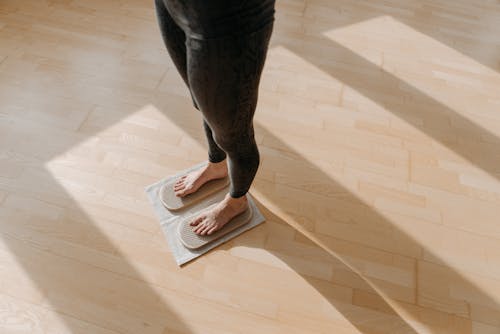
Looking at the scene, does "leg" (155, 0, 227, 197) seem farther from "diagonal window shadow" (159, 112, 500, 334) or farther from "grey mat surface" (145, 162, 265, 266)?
"diagonal window shadow" (159, 112, 500, 334)

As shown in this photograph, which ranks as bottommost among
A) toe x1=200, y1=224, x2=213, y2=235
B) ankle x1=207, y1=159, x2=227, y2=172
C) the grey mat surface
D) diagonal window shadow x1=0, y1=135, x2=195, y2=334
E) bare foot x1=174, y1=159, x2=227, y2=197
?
diagonal window shadow x1=0, y1=135, x2=195, y2=334

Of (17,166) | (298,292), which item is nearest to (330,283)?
(298,292)

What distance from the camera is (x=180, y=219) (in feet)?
4.64

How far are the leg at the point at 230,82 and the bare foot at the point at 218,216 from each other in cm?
30

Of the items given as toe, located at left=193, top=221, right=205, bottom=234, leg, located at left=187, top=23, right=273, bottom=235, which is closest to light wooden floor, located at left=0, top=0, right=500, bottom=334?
toe, located at left=193, top=221, right=205, bottom=234

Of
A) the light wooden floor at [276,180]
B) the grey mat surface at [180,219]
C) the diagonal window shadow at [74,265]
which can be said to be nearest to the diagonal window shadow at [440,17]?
the light wooden floor at [276,180]

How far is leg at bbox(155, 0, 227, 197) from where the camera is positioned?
0.92m

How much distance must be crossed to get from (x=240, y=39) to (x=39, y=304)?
1058mm

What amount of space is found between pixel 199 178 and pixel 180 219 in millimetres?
172

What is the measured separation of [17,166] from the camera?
1.53 meters

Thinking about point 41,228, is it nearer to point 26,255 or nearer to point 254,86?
point 26,255

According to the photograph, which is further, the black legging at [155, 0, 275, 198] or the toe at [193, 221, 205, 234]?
the toe at [193, 221, 205, 234]

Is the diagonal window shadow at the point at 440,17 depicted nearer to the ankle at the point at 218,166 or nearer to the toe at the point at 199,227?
the ankle at the point at 218,166

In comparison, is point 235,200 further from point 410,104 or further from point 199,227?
point 410,104
